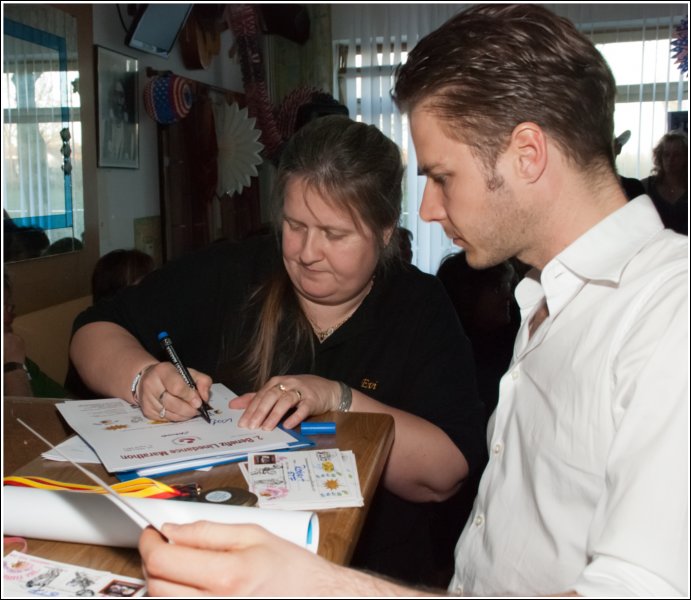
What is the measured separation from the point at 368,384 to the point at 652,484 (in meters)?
0.75

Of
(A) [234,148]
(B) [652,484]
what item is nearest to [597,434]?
(B) [652,484]

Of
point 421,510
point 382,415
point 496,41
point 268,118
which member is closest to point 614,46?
point 496,41

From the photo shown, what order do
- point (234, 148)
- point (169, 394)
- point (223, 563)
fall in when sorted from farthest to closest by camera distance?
point (234, 148), point (169, 394), point (223, 563)

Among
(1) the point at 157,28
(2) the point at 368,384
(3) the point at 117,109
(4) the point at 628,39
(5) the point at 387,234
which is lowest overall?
(2) the point at 368,384

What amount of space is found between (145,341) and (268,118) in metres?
1.42

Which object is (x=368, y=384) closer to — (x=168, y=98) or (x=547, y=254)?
(x=547, y=254)

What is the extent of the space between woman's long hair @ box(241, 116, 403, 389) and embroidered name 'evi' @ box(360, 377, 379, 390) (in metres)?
0.11

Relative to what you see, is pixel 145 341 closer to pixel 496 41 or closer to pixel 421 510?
pixel 421 510

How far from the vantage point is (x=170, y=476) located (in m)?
0.71

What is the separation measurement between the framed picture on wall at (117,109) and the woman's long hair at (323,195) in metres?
1.35

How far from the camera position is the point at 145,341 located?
1.23 meters

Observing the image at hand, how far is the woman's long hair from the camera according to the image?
1.11m

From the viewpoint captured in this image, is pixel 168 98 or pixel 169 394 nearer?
pixel 169 394

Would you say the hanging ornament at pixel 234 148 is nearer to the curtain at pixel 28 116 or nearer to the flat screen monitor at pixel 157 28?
the flat screen monitor at pixel 157 28
